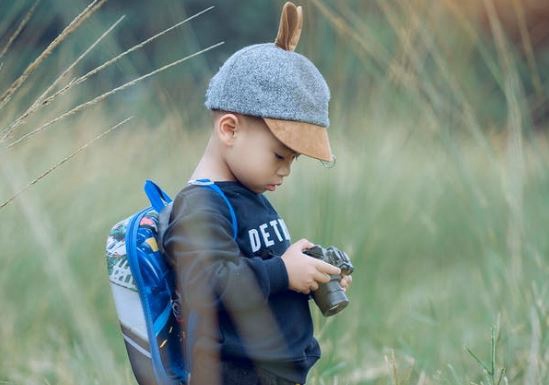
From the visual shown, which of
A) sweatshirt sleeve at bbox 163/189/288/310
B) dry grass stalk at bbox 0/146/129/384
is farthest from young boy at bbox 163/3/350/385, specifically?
dry grass stalk at bbox 0/146/129/384

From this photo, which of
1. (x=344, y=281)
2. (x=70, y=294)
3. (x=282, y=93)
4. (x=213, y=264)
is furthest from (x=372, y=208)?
(x=70, y=294)

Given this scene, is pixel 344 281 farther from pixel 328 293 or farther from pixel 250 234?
pixel 250 234

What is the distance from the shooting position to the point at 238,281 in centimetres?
189

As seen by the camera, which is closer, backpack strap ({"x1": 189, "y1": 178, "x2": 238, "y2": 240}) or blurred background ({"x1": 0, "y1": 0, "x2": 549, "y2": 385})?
backpack strap ({"x1": 189, "y1": 178, "x2": 238, "y2": 240})

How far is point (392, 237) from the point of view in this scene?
4.43 metres

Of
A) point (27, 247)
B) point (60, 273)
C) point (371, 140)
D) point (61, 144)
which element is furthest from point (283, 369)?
point (61, 144)

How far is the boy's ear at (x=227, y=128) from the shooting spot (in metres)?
2.00

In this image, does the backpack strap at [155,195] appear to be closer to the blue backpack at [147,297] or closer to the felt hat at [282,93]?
the blue backpack at [147,297]

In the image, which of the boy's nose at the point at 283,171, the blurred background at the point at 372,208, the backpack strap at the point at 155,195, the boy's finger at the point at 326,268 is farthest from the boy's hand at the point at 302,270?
the blurred background at the point at 372,208

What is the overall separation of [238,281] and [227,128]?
26cm

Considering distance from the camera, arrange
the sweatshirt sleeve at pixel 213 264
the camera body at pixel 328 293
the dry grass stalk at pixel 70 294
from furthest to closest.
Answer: the camera body at pixel 328 293 → the sweatshirt sleeve at pixel 213 264 → the dry grass stalk at pixel 70 294

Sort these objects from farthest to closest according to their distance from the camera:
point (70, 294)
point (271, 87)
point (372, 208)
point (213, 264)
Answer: point (372, 208), point (271, 87), point (213, 264), point (70, 294)

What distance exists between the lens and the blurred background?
296 centimetres

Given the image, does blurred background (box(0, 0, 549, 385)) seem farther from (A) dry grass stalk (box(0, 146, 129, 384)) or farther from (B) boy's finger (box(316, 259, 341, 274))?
(B) boy's finger (box(316, 259, 341, 274))
